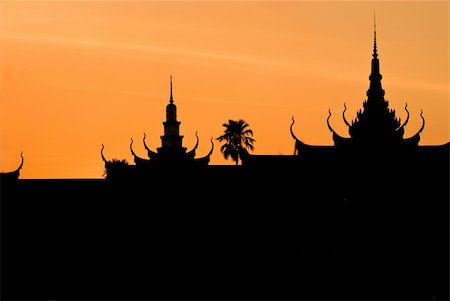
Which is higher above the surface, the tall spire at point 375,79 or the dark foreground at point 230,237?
the tall spire at point 375,79

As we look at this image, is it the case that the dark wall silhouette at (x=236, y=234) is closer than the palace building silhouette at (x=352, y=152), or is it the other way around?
the dark wall silhouette at (x=236, y=234)

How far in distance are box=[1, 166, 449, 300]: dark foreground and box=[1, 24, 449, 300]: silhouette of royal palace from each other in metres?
0.05

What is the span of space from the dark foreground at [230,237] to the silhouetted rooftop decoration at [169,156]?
100cm

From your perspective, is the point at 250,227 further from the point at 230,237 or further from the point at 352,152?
the point at 352,152

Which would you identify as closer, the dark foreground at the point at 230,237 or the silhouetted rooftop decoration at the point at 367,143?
the dark foreground at the point at 230,237

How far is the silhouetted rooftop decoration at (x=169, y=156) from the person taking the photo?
214 feet

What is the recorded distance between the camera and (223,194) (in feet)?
206

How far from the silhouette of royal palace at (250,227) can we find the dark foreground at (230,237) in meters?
0.05

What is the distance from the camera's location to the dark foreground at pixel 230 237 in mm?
57375

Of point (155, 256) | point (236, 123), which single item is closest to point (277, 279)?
point (155, 256)

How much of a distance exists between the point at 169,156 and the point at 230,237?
7776 mm

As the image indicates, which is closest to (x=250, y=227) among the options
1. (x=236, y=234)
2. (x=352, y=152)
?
(x=236, y=234)

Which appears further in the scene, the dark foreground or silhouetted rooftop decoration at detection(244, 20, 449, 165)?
silhouetted rooftop decoration at detection(244, 20, 449, 165)

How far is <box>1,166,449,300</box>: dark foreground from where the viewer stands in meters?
57.4
